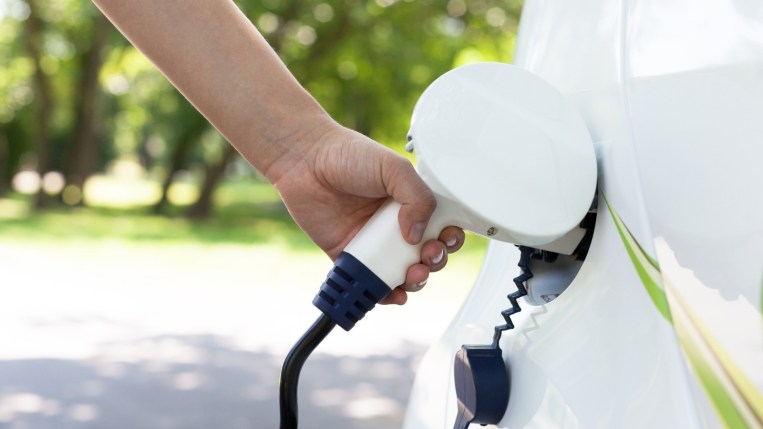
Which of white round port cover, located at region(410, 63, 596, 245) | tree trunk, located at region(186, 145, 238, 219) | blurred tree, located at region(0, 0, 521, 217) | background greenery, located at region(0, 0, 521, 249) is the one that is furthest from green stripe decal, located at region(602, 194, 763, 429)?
tree trunk, located at region(186, 145, 238, 219)

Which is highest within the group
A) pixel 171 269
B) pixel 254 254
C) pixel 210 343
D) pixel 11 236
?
pixel 11 236

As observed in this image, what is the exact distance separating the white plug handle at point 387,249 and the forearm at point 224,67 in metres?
0.24

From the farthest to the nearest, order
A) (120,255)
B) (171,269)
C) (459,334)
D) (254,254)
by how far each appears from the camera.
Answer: (254,254), (120,255), (171,269), (459,334)

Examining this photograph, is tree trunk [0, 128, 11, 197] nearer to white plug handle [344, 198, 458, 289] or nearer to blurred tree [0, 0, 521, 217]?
blurred tree [0, 0, 521, 217]

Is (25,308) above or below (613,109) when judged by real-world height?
above

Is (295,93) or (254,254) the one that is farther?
(254,254)

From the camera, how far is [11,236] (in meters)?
12.6

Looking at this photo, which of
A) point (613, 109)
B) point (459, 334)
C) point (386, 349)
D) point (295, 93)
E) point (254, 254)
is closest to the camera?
point (613, 109)

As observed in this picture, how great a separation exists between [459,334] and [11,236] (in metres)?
12.5

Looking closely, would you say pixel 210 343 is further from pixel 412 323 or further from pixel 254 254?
pixel 254 254

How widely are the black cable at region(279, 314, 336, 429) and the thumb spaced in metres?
0.15

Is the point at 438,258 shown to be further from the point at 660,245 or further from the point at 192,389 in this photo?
the point at 192,389

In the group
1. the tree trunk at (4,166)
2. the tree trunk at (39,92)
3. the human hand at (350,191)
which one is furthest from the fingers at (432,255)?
the tree trunk at (4,166)

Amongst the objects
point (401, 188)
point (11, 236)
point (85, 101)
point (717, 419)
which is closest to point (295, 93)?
point (401, 188)
